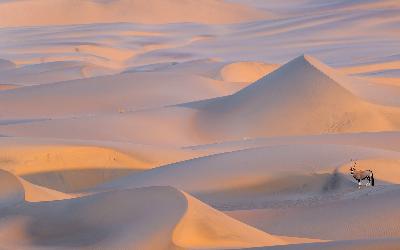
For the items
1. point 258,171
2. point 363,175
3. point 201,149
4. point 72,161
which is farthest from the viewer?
point 201,149

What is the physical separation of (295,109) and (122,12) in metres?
33.3

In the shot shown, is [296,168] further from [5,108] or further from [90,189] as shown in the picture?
[5,108]

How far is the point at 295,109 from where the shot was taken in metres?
10.6

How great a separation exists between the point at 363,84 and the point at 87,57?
1152cm

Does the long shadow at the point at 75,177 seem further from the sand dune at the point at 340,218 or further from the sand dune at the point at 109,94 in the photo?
the sand dune at the point at 109,94

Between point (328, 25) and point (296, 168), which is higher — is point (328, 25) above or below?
above

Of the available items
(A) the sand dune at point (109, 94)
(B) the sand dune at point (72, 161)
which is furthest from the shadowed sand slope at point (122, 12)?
(B) the sand dune at point (72, 161)

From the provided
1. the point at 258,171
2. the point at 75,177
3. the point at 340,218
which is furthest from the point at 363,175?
the point at 75,177

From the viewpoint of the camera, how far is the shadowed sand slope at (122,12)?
137ft

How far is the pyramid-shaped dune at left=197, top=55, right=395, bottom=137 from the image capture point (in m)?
10.4

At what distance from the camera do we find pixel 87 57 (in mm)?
22984

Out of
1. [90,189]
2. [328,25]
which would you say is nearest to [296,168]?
[90,189]

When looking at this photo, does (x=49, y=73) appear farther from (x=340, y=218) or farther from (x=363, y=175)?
(x=340, y=218)

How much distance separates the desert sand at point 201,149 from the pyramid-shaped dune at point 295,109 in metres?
0.02
